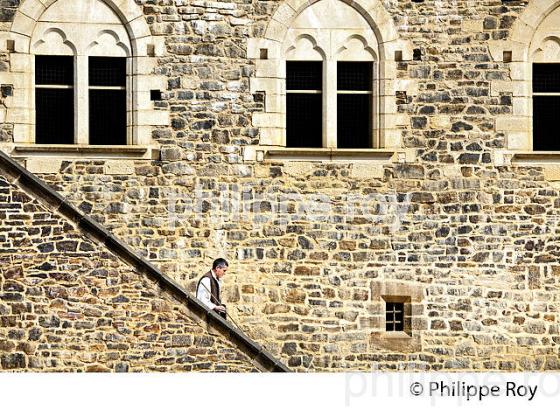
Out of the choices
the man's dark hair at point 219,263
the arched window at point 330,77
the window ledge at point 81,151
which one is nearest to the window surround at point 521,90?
the arched window at point 330,77

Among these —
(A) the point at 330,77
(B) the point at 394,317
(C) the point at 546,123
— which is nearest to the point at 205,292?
(B) the point at 394,317

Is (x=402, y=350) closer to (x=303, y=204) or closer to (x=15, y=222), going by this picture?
(x=303, y=204)

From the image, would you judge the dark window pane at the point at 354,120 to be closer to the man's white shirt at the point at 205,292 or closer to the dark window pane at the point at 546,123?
the dark window pane at the point at 546,123

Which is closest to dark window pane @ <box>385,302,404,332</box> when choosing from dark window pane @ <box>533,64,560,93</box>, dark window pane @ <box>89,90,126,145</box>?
dark window pane @ <box>533,64,560,93</box>

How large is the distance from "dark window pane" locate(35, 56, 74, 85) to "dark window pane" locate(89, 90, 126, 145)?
1.22 feet

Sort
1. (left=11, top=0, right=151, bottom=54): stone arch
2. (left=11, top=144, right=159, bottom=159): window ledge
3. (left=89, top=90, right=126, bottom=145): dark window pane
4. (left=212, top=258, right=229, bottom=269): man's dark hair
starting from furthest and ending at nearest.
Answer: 1. (left=89, top=90, right=126, bottom=145): dark window pane
2. (left=11, top=0, right=151, bottom=54): stone arch
3. (left=11, top=144, right=159, bottom=159): window ledge
4. (left=212, top=258, right=229, bottom=269): man's dark hair

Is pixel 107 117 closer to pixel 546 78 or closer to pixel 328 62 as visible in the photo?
pixel 328 62

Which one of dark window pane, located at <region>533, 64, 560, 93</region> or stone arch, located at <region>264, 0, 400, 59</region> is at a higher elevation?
stone arch, located at <region>264, 0, 400, 59</region>

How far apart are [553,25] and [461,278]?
3.41 meters

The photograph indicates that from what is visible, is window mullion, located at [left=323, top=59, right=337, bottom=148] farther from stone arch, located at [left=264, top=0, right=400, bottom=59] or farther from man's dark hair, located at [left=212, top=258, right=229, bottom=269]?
man's dark hair, located at [left=212, top=258, right=229, bottom=269]

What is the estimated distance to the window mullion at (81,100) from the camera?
73.9ft

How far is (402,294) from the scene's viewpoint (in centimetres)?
2252

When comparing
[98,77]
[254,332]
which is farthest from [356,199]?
[98,77]

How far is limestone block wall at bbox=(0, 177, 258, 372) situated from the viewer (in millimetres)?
19625
